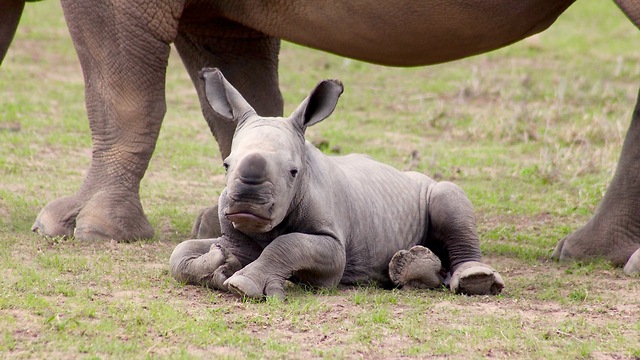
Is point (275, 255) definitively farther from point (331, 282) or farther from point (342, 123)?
point (342, 123)

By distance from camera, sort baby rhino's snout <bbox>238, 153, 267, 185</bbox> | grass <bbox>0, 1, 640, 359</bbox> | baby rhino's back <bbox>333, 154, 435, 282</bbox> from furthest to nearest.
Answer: baby rhino's back <bbox>333, 154, 435, 282</bbox>, baby rhino's snout <bbox>238, 153, 267, 185</bbox>, grass <bbox>0, 1, 640, 359</bbox>

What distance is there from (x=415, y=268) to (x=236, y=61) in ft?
9.37

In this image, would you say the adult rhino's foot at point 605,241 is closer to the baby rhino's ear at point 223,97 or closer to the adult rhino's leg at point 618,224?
the adult rhino's leg at point 618,224

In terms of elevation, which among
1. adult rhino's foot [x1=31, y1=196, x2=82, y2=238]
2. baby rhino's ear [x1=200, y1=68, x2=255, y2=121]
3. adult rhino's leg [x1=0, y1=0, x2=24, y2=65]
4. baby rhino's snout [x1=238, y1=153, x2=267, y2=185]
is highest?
adult rhino's leg [x1=0, y1=0, x2=24, y2=65]

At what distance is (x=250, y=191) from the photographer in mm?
5879

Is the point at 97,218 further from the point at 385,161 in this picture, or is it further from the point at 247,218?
the point at 385,161

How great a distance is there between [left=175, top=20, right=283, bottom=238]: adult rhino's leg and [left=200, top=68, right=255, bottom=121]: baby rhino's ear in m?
1.96

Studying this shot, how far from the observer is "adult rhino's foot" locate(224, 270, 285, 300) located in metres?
6.04

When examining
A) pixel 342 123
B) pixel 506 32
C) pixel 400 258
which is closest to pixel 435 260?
pixel 400 258

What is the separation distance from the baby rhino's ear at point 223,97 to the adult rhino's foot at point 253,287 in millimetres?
973

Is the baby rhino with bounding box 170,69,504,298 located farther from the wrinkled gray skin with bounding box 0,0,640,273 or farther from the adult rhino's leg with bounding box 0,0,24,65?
the adult rhino's leg with bounding box 0,0,24,65

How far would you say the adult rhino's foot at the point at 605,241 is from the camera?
7.82m

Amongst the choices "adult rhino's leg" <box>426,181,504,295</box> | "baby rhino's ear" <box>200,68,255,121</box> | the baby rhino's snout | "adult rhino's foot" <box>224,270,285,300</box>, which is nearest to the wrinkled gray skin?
"adult rhino's leg" <box>426,181,504,295</box>

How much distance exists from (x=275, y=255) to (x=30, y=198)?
11.7 ft
